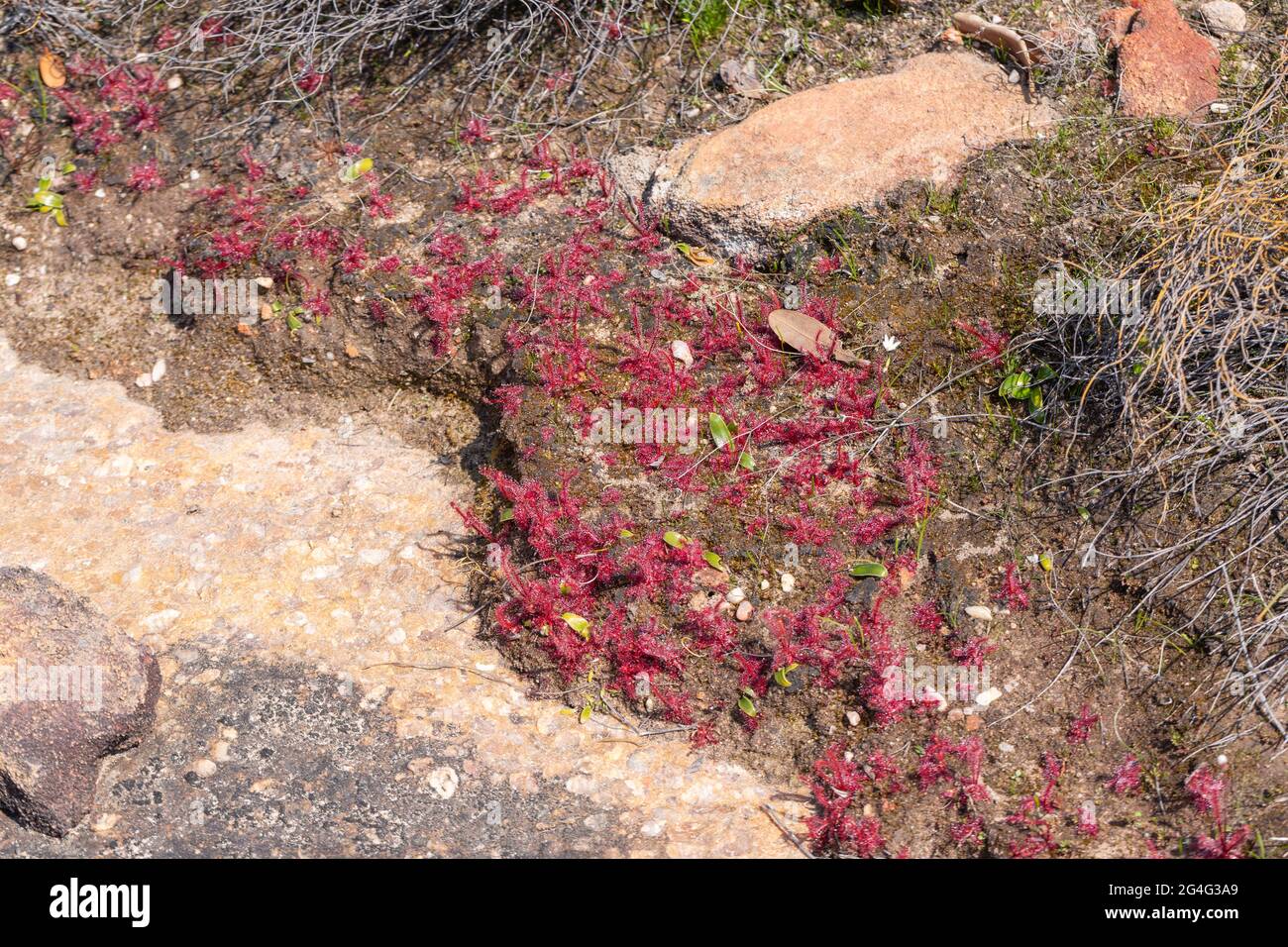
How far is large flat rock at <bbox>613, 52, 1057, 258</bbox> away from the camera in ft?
14.1

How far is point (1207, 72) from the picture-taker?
14.5 ft

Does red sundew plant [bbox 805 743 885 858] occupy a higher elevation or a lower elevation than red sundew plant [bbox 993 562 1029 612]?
lower

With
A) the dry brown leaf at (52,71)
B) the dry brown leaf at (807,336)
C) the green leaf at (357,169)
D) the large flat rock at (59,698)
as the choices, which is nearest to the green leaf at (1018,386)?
the dry brown leaf at (807,336)

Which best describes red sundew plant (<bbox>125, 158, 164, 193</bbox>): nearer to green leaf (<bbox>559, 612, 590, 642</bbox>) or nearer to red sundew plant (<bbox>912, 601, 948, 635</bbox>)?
green leaf (<bbox>559, 612, 590, 642</bbox>)

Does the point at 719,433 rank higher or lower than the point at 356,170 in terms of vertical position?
lower

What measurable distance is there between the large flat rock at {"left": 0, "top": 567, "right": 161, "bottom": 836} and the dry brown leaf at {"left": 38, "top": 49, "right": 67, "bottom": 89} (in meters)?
3.04

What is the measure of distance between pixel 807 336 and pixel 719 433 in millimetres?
549

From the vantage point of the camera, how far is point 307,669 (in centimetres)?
373

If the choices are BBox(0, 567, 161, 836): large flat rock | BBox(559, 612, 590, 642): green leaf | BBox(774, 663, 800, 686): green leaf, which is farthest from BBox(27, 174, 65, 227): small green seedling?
BBox(774, 663, 800, 686): green leaf

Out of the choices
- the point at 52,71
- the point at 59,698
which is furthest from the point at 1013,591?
the point at 52,71

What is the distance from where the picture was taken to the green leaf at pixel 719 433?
12.9 ft

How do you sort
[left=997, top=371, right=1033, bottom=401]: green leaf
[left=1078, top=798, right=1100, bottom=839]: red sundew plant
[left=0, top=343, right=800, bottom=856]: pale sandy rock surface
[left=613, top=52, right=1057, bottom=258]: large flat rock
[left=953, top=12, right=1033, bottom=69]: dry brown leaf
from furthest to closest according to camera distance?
1. [left=953, top=12, right=1033, bottom=69]: dry brown leaf
2. [left=613, top=52, right=1057, bottom=258]: large flat rock
3. [left=997, top=371, right=1033, bottom=401]: green leaf
4. [left=0, top=343, right=800, bottom=856]: pale sandy rock surface
5. [left=1078, top=798, right=1100, bottom=839]: red sundew plant

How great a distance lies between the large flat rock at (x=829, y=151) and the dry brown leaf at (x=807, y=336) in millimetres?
401

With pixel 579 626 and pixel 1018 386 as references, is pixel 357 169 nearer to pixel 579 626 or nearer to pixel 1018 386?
pixel 579 626
